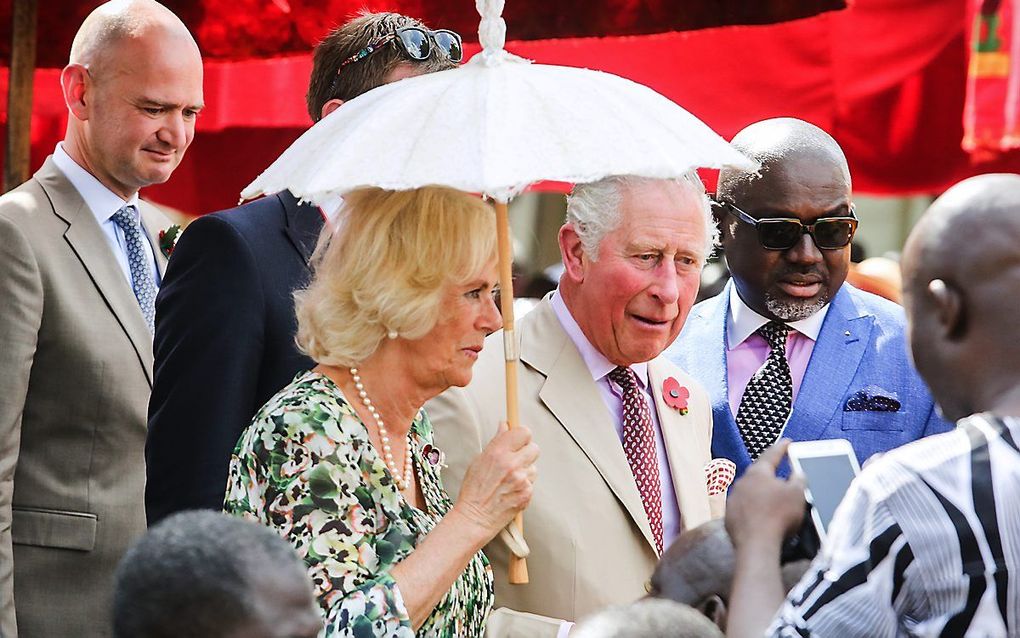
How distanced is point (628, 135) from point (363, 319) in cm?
67

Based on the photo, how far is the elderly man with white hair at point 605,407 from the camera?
3.43 meters

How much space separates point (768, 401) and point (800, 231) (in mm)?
495

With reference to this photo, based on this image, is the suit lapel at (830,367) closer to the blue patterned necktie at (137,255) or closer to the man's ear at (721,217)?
the man's ear at (721,217)

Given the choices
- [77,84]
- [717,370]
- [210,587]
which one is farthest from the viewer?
[77,84]

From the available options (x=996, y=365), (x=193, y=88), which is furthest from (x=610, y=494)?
(x=193, y=88)

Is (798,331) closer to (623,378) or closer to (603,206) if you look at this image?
(623,378)

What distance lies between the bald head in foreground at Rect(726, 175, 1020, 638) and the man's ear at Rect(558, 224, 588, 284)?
59.0 inches

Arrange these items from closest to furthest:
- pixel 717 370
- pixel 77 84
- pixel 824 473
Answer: pixel 824 473, pixel 717 370, pixel 77 84

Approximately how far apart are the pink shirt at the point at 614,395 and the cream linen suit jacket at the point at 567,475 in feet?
0.09

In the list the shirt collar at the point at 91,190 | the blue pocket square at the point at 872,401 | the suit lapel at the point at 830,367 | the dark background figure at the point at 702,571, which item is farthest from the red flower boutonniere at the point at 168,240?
the dark background figure at the point at 702,571

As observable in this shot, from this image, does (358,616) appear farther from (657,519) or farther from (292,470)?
(657,519)

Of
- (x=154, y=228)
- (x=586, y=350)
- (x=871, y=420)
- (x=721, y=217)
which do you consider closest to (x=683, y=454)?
(x=586, y=350)

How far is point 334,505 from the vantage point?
9.33 ft

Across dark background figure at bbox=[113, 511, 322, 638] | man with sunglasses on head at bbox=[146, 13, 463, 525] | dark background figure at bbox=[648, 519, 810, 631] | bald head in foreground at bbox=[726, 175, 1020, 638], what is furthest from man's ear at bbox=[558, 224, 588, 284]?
dark background figure at bbox=[113, 511, 322, 638]
